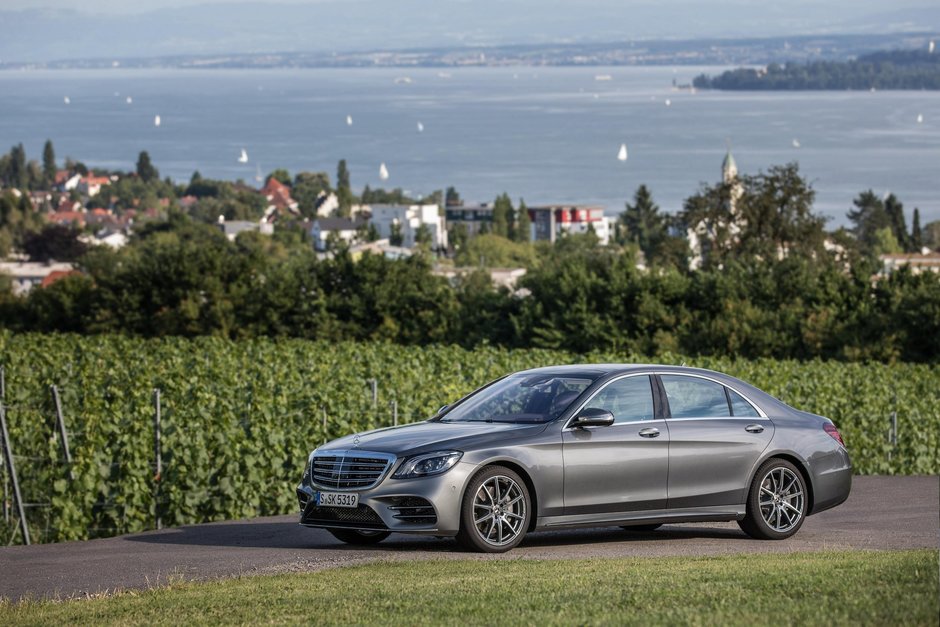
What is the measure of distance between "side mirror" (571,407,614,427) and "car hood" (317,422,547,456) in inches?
11.9

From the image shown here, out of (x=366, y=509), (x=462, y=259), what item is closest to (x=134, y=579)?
(x=366, y=509)

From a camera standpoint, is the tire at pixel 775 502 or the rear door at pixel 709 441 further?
the tire at pixel 775 502

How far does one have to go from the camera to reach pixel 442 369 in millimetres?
27266

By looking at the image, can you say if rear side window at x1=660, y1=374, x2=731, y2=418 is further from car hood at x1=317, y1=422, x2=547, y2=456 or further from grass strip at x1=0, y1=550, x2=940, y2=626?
grass strip at x1=0, y1=550, x2=940, y2=626

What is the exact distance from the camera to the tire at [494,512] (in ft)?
36.0

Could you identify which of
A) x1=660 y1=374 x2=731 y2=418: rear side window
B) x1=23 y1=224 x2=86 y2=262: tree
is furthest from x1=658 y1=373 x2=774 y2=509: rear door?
x1=23 y1=224 x2=86 y2=262: tree

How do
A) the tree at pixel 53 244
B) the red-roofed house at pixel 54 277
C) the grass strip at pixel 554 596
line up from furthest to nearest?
1. the tree at pixel 53 244
2. the red-roofed house at pixel 54 277
3. the grass strip at pixel 554 596

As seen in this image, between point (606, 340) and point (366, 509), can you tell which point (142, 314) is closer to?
point (606, 340)

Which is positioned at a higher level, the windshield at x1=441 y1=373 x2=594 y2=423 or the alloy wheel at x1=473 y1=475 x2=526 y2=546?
the windshield at x1=441 y1=373 x2=594 y2=423

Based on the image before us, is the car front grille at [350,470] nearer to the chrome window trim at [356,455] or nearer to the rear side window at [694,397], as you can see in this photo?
the chrome window trim at [356,455]

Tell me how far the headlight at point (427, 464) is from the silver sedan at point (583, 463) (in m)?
0.01

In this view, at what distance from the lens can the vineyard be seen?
16.0 metres

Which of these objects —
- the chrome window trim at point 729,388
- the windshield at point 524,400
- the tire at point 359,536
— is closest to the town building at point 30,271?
the tire at point 359,536

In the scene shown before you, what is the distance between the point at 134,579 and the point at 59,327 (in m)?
50.4
